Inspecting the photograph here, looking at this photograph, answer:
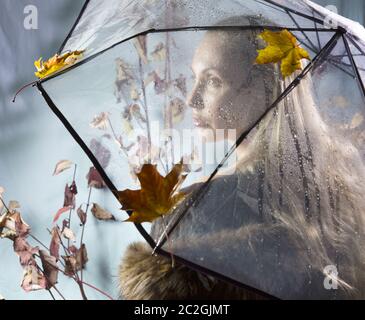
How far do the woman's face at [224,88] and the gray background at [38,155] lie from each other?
72cm

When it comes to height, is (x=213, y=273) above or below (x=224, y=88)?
below

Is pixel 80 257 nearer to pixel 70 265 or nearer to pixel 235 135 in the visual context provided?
pixel 70 265

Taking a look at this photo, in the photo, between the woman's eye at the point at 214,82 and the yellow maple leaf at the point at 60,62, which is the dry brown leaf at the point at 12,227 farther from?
the woman's eye at the point at 214,82

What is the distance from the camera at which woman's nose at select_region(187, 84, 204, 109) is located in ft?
2.62

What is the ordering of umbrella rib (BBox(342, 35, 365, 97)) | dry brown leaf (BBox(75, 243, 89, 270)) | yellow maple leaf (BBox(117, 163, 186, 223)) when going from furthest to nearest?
dry brown leaf (BBox(75, 243, 89, 270)) < umbrella rib (BBox(342, 35, 365, 97)) < yellow maple leaf (BBox(117, 163, 186, 223))

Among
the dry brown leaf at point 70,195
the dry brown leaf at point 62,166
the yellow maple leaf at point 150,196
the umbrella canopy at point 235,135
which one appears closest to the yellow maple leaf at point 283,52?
the umbrella canopy at point 235,135

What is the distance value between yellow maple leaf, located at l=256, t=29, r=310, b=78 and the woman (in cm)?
2

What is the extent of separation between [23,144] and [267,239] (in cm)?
118

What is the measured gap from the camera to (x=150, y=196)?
0.73 m

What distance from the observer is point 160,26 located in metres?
0.89

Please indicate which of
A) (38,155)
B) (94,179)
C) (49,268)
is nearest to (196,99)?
(49,268)

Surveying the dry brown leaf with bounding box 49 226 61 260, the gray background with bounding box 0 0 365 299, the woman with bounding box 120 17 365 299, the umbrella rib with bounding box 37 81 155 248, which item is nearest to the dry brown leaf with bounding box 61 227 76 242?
the dry brown leaf with bounding box 49 226 61 260

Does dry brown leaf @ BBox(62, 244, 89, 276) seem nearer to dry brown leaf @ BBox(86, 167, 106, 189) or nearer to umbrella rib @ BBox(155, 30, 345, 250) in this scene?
dry brown leaf @ BBox(86, 167, 106, 189)

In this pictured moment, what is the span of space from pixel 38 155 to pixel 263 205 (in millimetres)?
1087
